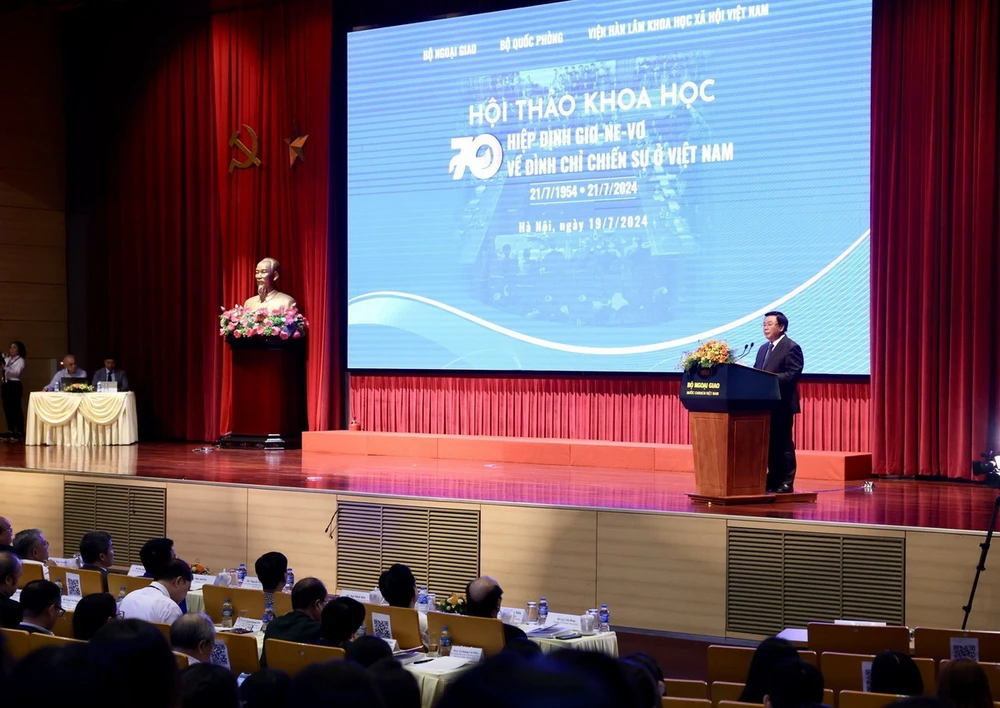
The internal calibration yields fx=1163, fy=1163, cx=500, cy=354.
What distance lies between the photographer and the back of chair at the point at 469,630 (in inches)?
180

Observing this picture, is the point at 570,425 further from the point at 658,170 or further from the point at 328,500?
the point at 328,500

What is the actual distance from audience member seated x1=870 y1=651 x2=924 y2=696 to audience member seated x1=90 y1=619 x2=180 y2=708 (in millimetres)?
2487

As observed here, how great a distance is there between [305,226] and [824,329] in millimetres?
5874

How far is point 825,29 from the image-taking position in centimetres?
977

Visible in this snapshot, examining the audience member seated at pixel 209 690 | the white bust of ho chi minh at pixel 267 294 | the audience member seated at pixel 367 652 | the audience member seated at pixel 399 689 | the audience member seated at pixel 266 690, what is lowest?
the audience member seated at pixel 367 652

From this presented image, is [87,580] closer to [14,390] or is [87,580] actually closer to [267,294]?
[267,294]

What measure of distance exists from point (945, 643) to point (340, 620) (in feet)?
7.68

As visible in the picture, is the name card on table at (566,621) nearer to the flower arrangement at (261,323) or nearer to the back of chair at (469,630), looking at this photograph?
the back of chair at (469,630)

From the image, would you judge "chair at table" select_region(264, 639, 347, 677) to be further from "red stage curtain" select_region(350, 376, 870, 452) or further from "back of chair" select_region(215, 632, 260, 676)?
"red stage curtain" select_region(350, 376, 870, 452)

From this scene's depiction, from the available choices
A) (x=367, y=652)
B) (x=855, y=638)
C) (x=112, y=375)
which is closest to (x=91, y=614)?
(x=367, y=652)

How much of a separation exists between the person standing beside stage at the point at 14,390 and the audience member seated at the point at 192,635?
11.0 m

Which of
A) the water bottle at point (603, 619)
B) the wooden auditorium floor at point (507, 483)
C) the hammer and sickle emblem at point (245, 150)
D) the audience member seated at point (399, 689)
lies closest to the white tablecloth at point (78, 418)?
the wooden auditorium floor at point (507, 483)

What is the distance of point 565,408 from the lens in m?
11.4

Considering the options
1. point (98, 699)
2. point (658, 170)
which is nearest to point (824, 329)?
point (658, 170)
